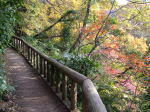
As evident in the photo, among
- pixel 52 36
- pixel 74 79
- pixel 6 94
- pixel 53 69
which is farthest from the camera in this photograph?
pixel 52 36

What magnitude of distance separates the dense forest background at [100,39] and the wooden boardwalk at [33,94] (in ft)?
1.91

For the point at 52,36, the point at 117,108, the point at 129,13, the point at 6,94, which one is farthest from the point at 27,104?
the point at 52,36

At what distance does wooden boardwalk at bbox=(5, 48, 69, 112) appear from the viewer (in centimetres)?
446

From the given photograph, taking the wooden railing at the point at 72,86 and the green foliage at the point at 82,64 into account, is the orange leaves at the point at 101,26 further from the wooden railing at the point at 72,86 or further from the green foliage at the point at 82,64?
the green foliage at the point at 82,64

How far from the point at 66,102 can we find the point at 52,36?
41.7ft

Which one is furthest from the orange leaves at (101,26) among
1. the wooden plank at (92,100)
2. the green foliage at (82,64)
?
the wooden plank at (92,100)

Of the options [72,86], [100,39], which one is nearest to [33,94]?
[72,86]

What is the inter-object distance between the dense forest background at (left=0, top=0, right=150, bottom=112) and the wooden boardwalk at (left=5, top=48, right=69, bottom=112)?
581 mm

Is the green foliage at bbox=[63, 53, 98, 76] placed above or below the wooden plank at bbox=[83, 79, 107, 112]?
below

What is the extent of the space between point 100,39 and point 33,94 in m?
6.75

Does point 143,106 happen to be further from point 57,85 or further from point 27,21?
point 27,21

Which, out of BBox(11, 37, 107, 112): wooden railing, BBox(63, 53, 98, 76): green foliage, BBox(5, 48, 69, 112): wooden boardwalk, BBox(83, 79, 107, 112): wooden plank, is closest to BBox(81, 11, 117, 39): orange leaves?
BBox(11, 37, 107, 112): wooden railing

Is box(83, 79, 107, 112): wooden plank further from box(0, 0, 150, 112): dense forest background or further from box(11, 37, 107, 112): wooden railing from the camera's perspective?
box(0, 0, 150, 112): dense forest background

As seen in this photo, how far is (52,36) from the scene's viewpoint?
660 inches
